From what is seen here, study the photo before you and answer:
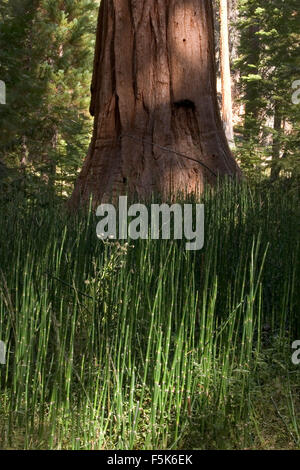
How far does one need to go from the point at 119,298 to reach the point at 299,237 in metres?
0.80

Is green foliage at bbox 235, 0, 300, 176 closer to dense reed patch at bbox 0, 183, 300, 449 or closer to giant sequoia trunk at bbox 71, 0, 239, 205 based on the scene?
giant sequoia trunk at bbox 71, 0, 239, 205

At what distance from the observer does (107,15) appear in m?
5.11

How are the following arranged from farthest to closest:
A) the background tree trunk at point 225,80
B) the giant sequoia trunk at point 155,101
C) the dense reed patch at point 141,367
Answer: the background tree trunk at point 225,80
the giant sequoia trunk at point 155,101
the dense reed patch at point 141,367

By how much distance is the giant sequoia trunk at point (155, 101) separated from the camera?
4.76 m

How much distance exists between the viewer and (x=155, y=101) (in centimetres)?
486

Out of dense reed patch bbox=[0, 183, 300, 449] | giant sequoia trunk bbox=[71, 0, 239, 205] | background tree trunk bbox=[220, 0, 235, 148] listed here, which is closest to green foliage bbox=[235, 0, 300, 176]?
background tree trunk bbox=[220, 0, 235, 148]

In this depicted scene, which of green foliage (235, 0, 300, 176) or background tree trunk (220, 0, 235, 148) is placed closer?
green foliage (235, 0, 300, 176)

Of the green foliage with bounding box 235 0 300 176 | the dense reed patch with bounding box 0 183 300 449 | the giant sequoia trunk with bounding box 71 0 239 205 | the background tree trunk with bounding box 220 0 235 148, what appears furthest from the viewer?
the background tree trunk with bounding box 220 0 235 148

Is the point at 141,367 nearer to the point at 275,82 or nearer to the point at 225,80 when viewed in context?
the point at 275,82

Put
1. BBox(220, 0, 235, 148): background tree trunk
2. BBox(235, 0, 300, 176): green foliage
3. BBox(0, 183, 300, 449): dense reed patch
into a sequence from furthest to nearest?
1. BBox(220, 0, 235, 148): background tree trunk
2. BBox(235, 0, 300, 176): green foliage
3. BBox(0, 183, 300, 449): dense reed patch

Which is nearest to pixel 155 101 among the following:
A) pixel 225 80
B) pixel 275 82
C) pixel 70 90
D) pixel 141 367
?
pixel 141 367

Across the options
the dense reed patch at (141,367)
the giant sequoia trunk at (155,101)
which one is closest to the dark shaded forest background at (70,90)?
the giant sequoia trunk at (155,101)

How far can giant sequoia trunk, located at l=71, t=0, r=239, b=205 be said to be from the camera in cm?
476

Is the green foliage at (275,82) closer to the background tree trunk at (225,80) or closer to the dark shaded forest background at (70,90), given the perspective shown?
the dark shaded forest background at (70,90)
